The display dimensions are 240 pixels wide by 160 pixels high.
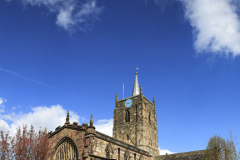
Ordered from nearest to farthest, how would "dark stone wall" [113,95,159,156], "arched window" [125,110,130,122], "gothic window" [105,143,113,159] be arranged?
1. "gothic window" [105,143,113,159]
2. "dark stone wall" [113,95,159,156]
3. "arched window" [125,110,130,122]

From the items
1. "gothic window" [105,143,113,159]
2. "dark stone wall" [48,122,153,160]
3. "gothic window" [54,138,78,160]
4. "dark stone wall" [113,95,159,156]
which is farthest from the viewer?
"dark stone wall" [113,95,159,156]

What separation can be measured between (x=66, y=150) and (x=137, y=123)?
2225cm

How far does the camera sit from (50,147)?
3253 centimetres

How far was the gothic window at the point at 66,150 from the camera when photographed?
29677 millimetres

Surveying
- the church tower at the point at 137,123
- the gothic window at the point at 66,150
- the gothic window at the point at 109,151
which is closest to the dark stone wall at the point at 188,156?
the church tower at the point at 137,123

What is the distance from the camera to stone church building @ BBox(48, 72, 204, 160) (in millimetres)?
28672

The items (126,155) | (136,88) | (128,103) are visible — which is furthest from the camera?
(136,88)

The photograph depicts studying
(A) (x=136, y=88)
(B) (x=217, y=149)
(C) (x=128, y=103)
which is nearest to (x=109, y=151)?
(B) (x=217, y=149)

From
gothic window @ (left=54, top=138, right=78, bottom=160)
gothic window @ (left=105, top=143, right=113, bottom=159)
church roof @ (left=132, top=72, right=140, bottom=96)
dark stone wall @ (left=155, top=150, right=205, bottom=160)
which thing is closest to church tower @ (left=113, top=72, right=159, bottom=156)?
church roof @ (left=132, top=72, right=140, bottom=96)

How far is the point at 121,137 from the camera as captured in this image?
51.4 m

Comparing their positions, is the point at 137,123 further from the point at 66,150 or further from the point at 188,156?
the point at 66,150

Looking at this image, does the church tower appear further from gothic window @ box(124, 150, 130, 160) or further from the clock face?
gothic window @ box(124, 150, 130, 160)

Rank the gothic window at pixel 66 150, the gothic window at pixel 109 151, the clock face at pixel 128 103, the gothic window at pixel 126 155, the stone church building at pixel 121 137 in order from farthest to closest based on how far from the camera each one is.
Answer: the clock face at pixel 128 103
the gothic window at pixel 126 155
the gothic window at pixel 109 151
the gothic window at pixel 66 150
the stone church building at pixel 121 137

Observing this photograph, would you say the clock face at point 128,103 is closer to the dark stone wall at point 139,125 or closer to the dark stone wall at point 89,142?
the dark stone wall at point 139,125
